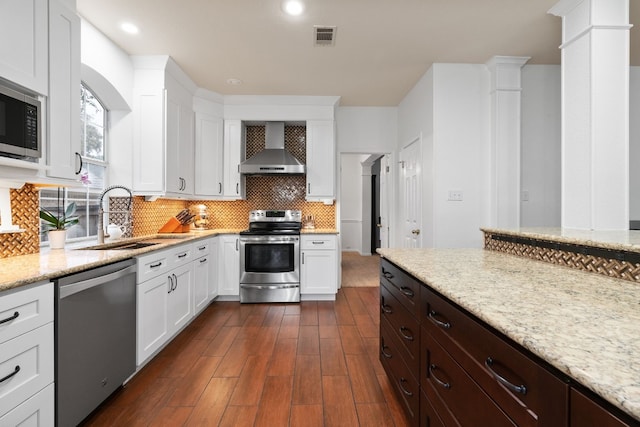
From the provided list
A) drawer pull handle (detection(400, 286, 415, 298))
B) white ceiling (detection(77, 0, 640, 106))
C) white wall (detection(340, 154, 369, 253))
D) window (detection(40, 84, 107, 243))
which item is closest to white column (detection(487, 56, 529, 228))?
white ceiling (detection(77, 0, 640, 106))

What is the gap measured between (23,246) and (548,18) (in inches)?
164

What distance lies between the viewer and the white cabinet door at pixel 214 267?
11.9 feet

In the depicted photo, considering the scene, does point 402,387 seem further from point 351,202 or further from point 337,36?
point 351,202

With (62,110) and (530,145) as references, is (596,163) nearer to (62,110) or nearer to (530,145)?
(530,145)

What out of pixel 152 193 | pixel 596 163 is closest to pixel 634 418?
pixel 596 163

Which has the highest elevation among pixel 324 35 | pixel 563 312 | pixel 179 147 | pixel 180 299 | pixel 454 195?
pixel 324 35

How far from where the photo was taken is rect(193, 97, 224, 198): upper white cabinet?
12.7 feet

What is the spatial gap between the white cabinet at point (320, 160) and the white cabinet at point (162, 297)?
1.79 m

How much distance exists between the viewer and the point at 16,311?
1222 millimetres

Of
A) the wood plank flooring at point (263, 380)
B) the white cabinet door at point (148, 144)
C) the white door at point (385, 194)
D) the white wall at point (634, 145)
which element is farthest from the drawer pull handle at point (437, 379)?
→ the white wall at point (634, 145)

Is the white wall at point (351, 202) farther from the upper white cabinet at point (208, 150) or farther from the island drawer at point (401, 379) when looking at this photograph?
the island drawer at point (401, 379)

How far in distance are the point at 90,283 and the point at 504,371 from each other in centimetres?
186

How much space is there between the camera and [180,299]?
2.77 m

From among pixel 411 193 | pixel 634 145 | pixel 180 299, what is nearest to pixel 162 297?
pixel 180 299
